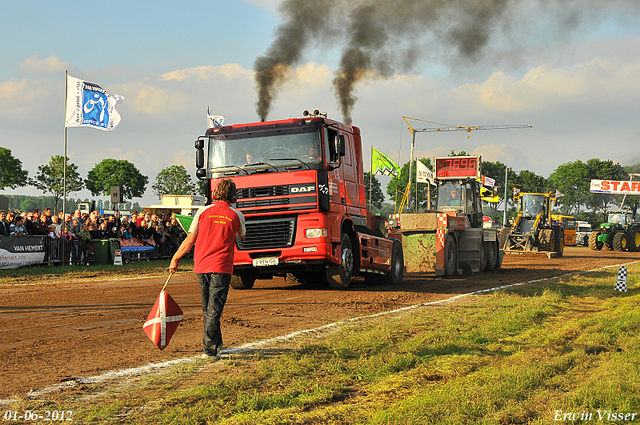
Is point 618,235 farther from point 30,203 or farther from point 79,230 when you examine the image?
point 30,203

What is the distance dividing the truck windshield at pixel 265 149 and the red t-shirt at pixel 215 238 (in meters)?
5.89

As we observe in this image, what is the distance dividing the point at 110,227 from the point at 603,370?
64.5ft

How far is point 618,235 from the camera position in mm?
37281

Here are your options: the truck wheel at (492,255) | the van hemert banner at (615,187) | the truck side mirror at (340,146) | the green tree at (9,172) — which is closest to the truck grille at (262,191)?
the truck side mirror at (340,146)

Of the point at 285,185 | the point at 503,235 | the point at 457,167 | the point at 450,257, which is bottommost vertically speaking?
the point at 450,257

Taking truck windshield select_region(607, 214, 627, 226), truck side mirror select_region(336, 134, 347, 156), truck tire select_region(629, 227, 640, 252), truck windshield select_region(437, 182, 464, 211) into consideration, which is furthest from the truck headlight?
truck windshield select_region(607, 214, 627, 226)

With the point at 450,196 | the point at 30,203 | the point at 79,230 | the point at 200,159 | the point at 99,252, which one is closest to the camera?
the point at 200,159

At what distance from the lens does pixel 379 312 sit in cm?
1038

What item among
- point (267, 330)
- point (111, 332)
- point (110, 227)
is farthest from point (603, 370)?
point (110, 227)

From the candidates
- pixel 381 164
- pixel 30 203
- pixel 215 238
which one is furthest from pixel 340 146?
pixel 30 203

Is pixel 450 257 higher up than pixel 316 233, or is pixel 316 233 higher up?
pixel 316 233

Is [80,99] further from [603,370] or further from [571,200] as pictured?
[571,200]

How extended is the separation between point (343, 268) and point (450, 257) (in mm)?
6241

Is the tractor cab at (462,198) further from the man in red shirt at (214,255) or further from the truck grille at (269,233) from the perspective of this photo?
the man in red shirt at (214,255)
